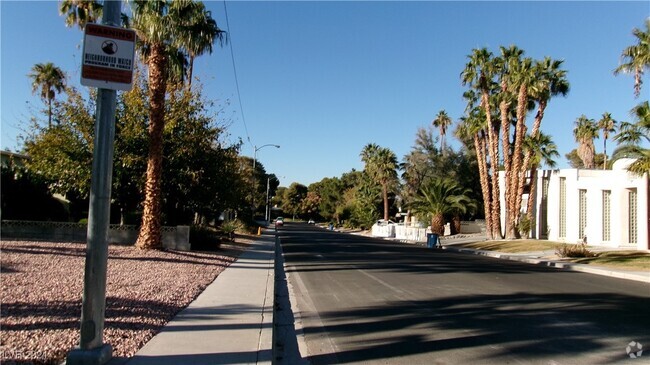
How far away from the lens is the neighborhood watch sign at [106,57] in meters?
5.49

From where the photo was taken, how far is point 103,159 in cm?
552

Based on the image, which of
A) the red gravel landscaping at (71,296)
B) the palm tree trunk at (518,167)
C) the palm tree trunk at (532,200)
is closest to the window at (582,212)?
the palm tree trunk at (518,167)

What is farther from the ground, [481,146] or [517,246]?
[481,146]

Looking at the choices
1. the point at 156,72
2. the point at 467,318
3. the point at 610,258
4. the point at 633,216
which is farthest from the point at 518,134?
the point at 467,318

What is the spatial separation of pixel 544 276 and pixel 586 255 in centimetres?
818

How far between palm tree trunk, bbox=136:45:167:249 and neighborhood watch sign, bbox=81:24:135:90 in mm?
12307

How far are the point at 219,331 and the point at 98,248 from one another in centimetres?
259

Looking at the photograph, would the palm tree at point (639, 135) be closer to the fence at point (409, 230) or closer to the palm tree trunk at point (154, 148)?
the palm tree trunk at point (154, 148)

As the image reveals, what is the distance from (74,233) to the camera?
63.3 ft

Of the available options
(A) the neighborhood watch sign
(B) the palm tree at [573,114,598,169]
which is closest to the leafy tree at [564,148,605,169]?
(B) the palm tree at [573,114,598,169]

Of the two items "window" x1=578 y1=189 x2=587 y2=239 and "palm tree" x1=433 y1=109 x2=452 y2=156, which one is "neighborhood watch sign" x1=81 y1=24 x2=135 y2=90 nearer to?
"window" x1=578 y1=189 x2=587 y2=239

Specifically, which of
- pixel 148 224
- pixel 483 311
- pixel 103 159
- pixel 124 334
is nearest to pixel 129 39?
pixel 103 159

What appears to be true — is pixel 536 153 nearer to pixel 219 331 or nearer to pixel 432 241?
pixel 432 241

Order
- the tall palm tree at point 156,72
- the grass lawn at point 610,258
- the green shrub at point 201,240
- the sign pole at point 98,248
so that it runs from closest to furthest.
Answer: the sign pole at point 98,248 < the tall palm tree at point 156,72 < the grass lawn at point 610,258 < the green shrub at point 201,240
